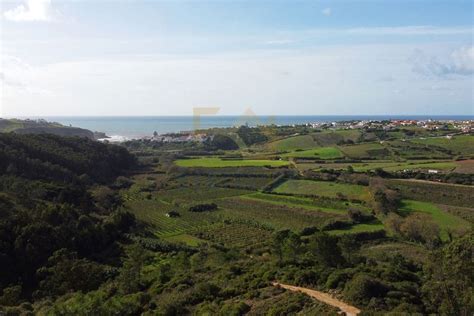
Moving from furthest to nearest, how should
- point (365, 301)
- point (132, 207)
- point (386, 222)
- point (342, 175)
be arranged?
point (342, 175) < point (132, 207) < point (386, 222) < point (365, 301)

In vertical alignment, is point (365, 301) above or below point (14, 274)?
above

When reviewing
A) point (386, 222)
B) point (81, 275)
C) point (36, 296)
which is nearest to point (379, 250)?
point (386, 222)

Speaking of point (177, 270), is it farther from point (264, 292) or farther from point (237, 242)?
point (237, 242)

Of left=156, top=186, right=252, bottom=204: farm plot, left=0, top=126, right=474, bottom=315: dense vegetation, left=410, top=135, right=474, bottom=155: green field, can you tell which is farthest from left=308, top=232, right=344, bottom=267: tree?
left=410, top=135, right=474, bottom=155: green field

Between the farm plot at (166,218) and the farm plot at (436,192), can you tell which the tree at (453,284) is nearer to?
the farm plot at (166,218)

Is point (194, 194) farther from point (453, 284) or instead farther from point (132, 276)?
point (453, 284)

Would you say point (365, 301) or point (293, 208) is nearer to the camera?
point (365, 301)
